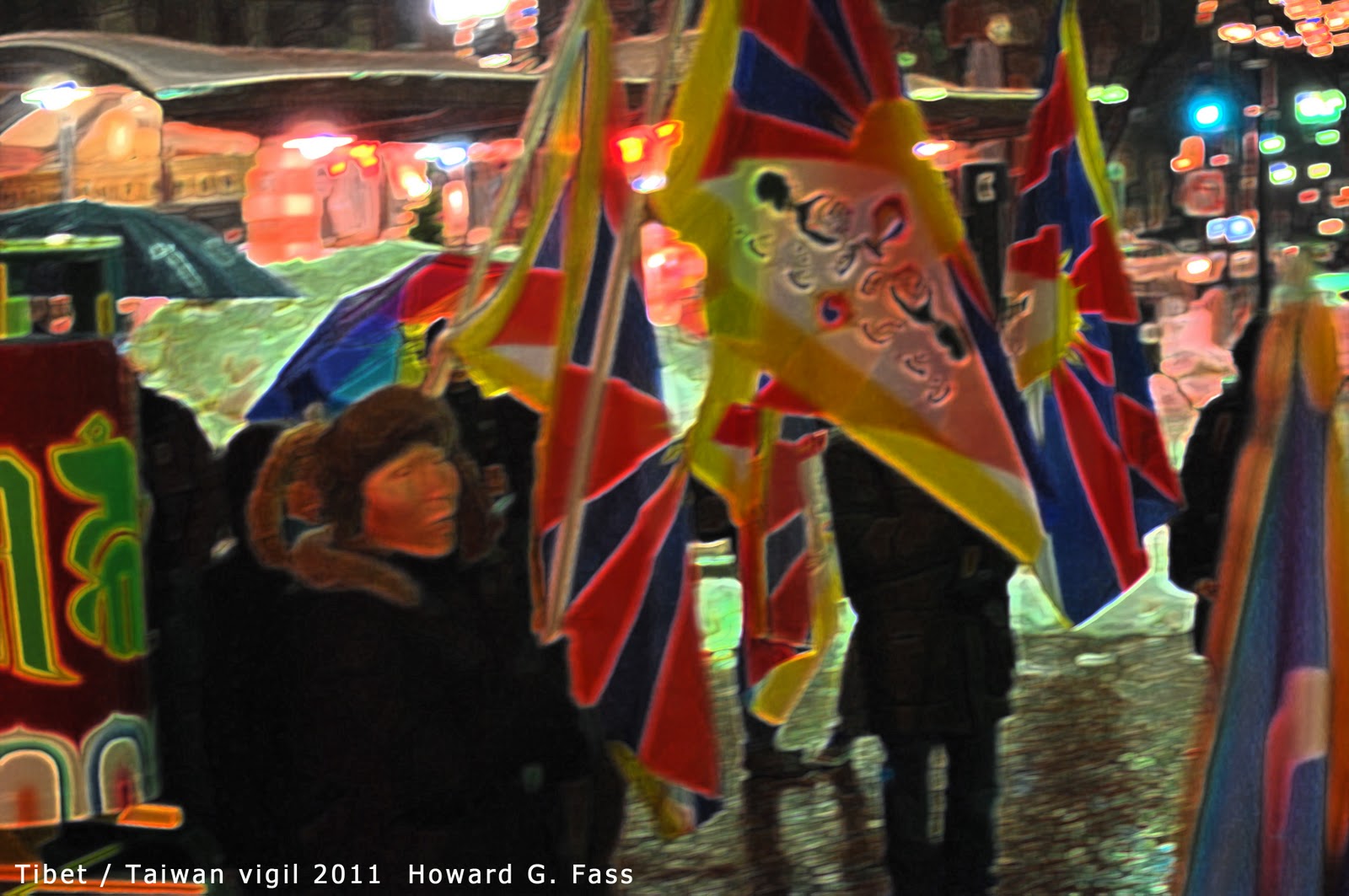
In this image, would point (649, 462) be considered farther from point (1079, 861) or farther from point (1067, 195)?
point (1079, 861)

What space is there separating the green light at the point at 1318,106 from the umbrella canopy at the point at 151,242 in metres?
2.00

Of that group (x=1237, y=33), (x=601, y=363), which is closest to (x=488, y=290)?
(x=601, y=363)

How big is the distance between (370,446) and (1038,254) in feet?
4.16

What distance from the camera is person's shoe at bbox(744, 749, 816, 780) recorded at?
2596mm

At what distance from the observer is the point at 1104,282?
8.90ft

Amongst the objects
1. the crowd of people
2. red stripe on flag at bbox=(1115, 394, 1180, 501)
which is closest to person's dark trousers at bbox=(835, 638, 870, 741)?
the crowd of people

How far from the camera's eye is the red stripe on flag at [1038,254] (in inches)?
104

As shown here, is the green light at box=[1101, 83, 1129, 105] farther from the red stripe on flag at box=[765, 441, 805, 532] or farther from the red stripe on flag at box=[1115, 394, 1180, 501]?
the red stripe on flag at box=[765, 441, 805, 532]

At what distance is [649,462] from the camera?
2.48 meters

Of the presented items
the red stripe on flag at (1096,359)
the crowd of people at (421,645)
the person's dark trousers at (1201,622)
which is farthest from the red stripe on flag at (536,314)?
the person's dark trousers at (1201,622)

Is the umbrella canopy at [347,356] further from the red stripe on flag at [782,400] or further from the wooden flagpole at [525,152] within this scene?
the red stripe on flag at [782,400]

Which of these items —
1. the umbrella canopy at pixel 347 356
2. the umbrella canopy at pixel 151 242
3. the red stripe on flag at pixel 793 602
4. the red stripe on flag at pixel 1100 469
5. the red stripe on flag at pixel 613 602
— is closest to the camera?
the umbrella canopy at pixel 151 242

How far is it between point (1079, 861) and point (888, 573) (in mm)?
698

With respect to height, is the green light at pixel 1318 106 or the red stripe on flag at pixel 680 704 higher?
the green light at pixel 1318 106
